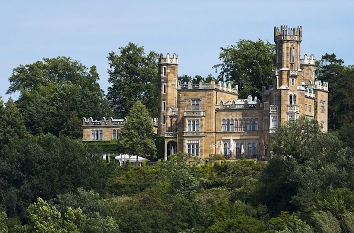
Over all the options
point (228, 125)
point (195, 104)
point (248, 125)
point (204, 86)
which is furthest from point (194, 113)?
point (248, 125)

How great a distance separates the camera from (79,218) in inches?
3378

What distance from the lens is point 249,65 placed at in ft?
385

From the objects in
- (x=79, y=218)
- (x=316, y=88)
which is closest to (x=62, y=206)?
(x=79, y=218)

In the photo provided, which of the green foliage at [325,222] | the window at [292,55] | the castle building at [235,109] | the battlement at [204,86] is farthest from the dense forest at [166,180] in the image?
the window at [292,55]

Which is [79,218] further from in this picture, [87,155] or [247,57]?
[247,57]

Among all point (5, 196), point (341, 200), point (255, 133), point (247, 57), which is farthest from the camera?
point (247, 57)

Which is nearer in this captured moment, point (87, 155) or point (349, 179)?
point (349, 179)

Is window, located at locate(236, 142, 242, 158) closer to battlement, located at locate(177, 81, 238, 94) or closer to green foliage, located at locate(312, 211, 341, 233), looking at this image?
battlement, located at locate(177, 81, 238, 94)

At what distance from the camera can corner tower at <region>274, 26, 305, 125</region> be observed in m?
99.6

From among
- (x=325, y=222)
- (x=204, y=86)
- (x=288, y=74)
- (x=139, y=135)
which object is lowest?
(x=325, y=222)

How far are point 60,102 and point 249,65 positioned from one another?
15295mm

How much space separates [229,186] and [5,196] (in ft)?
47.0

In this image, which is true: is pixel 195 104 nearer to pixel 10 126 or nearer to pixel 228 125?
pixel 228 125

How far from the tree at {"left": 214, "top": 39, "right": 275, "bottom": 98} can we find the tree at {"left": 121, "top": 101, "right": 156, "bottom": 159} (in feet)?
41.3
